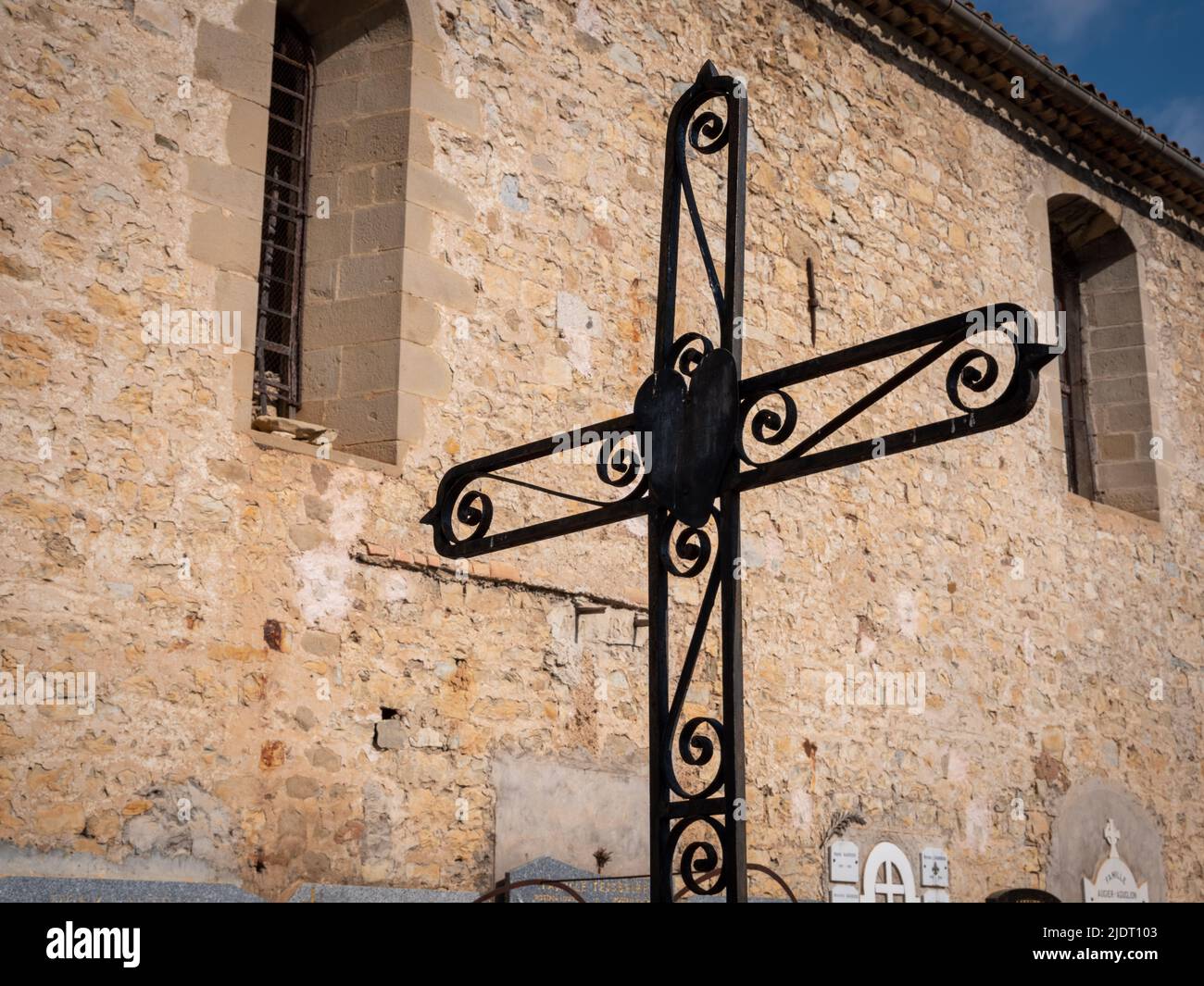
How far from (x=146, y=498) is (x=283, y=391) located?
118 cm

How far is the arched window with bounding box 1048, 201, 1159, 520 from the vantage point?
35.3 ft

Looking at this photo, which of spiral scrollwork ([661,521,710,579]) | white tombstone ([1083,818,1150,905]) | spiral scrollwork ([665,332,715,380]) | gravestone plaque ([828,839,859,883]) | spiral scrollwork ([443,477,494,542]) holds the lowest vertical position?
white tombstone ([1083,818,1150,905])

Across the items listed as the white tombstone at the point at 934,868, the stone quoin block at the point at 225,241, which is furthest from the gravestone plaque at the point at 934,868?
the stone quoin block at the point at 225,241

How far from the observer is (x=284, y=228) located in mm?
6414

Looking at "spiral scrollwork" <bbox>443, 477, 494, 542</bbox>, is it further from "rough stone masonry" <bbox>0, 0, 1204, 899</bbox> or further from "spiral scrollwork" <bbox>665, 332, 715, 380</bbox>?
"rough stone masonry" <bbox>0, 0, 1204, 899</bbox>

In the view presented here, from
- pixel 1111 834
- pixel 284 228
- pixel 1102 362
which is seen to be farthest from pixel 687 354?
pixel 1102 362

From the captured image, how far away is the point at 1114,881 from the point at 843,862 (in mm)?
2721

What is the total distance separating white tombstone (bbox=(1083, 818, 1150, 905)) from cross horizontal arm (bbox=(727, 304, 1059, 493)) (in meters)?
6.77

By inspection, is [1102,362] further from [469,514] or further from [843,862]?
[469,514]

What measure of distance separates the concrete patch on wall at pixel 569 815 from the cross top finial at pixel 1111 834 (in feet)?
13.6

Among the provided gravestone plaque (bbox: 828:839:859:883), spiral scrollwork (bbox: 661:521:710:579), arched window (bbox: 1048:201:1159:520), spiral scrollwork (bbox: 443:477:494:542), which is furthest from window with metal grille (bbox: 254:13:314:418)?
arched window (bbox: 1048:201:1159:520)
